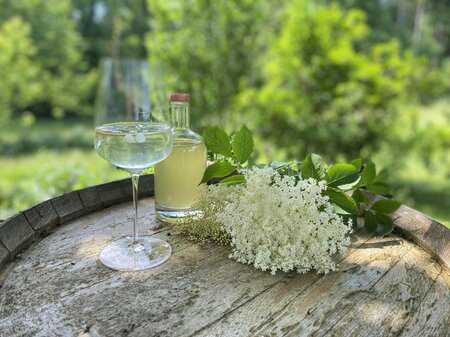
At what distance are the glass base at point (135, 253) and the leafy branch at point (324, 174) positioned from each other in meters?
0.20

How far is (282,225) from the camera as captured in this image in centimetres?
89

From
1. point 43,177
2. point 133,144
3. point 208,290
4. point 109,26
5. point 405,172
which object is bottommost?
point 405,172

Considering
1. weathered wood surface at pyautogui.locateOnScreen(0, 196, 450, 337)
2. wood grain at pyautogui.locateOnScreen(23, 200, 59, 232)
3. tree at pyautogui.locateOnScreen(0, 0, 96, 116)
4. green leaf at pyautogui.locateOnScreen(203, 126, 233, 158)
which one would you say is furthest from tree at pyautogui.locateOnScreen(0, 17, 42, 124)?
weathered wood surface at pyautogui.locateOnScreen(0, 196, 450, 337)

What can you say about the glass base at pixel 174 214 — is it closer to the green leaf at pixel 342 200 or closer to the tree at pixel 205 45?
the green leaf at pixel 342 200

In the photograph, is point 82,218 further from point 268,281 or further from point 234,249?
point 268,281

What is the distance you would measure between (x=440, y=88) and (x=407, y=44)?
11.6 m

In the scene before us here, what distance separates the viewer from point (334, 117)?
13.3ft

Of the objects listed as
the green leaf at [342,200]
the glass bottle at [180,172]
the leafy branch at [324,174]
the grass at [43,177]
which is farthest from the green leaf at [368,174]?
the grass at [43,177]

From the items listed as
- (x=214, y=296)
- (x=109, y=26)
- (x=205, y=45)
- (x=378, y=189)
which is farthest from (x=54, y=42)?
(x=214, y=296)

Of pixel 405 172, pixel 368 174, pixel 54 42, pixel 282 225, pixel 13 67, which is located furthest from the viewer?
pixel 54 42

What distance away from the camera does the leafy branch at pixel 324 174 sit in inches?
40.2

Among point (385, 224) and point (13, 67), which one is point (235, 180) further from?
point (13, 67)

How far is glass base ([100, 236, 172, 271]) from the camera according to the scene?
2.94 ft

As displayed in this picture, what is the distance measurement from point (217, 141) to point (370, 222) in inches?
17.7
